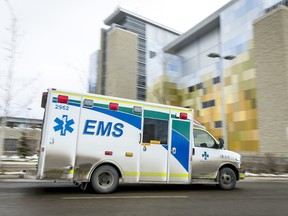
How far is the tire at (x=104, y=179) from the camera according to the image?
9.09 meters

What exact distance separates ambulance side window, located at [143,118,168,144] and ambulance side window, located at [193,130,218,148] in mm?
1266

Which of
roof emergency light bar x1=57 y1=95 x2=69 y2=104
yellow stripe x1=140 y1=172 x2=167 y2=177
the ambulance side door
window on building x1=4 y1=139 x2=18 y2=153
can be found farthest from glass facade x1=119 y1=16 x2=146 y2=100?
roof emergency light bar x1=57 y1=95 x2=69 y2=104

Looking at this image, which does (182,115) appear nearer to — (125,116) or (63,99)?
(125,116)

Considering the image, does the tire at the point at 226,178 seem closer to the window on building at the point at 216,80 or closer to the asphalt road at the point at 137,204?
the asphalt road at the point at 137,204

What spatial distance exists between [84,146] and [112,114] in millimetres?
1333

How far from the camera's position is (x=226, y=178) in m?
11.1

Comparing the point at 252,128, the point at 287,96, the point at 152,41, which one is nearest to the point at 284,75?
the point at 287,96

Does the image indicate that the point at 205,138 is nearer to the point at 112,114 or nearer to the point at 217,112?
the point at 112,114

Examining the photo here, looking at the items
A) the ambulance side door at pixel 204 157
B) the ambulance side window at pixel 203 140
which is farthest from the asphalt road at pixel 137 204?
the ambulance side window at pixel 203 140

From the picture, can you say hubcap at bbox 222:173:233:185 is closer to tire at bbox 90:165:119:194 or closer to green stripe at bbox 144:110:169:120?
green stripe at bbox 144:110:169:120

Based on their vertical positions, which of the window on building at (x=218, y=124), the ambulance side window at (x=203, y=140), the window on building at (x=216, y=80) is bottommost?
the ambulance side window at (x=203, y=140)

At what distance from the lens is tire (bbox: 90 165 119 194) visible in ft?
29.8

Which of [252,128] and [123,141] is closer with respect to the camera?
[123,141]

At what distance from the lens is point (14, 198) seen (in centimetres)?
793
